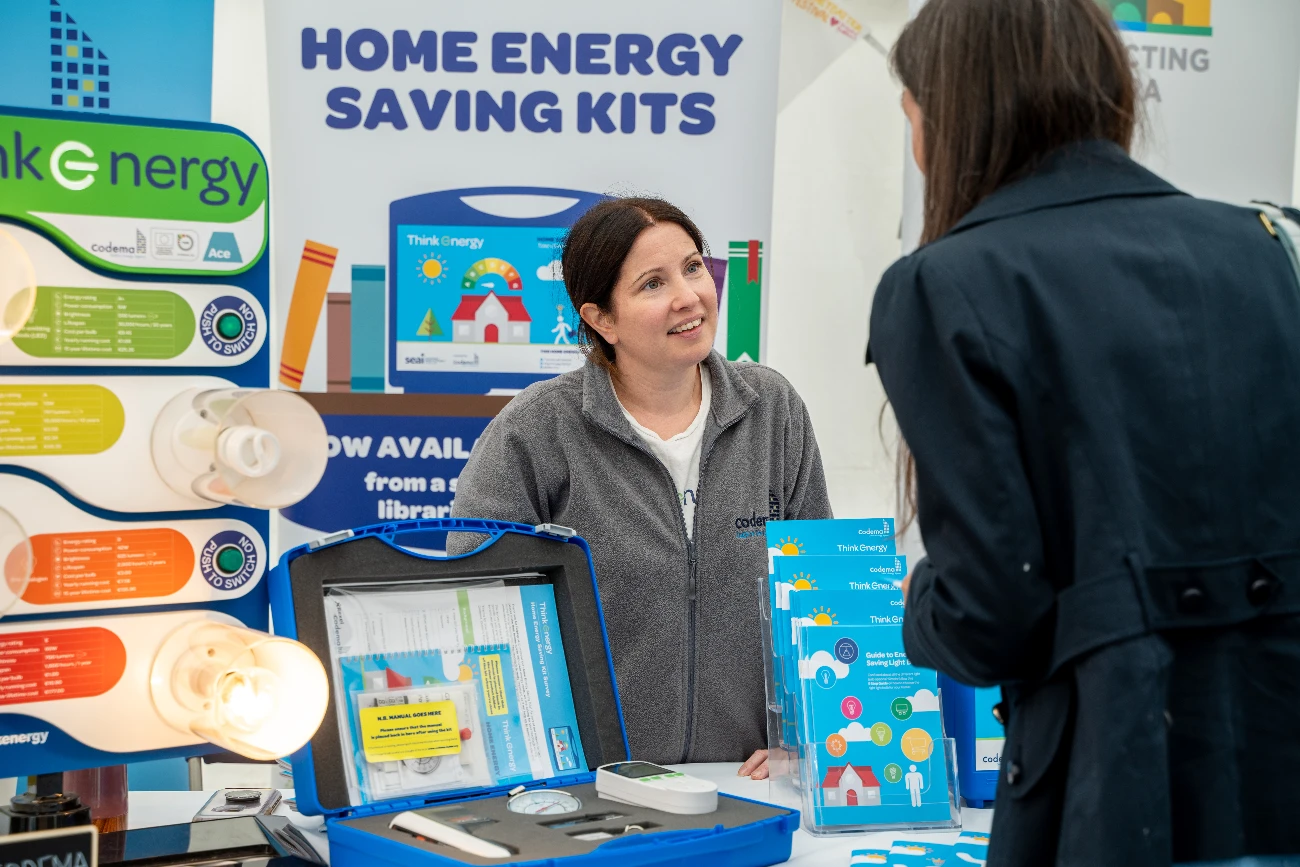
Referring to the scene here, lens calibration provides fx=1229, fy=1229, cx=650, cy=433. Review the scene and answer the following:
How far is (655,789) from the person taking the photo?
1434mm

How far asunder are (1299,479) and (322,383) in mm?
2542

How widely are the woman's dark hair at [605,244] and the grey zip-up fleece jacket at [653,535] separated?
0.18 meters

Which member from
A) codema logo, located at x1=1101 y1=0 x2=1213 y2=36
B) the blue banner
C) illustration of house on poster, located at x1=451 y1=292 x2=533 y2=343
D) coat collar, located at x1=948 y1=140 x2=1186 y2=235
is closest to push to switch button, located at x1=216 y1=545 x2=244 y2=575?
coat collar, located at x1=948 y1=140 x2=1186 y2=235

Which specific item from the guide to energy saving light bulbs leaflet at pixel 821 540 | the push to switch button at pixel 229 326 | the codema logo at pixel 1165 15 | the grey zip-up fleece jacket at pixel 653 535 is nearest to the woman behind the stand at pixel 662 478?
the grey zip-up fleece jacket at pixel 653 535

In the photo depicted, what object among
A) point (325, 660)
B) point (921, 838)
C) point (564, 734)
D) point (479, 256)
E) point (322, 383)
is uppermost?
point (479, 256)

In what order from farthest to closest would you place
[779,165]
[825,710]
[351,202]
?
[779,165], [351,202], [825,710]

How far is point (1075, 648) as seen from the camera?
108 cm

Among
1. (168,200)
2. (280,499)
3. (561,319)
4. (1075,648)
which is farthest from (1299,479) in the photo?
(561,319)

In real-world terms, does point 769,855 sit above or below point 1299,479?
below

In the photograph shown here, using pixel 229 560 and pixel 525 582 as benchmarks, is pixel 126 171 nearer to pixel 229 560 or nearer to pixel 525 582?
pixel 229 560

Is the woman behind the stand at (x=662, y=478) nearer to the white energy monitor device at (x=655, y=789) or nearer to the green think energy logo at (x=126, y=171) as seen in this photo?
the white energy monitor device at (x=655, y=789)

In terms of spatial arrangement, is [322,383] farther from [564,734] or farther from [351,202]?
[564,734]

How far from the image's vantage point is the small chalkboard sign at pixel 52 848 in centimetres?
115

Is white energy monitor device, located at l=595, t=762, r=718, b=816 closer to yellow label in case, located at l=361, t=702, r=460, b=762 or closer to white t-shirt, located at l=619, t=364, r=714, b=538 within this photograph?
yellow label in case, located at l=361, t=702, r=460, b=762
